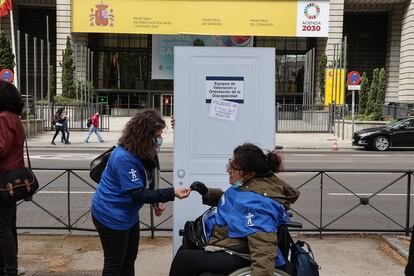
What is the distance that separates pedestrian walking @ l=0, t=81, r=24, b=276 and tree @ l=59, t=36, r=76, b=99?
35.6 metres

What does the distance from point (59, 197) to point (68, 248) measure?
385 cm

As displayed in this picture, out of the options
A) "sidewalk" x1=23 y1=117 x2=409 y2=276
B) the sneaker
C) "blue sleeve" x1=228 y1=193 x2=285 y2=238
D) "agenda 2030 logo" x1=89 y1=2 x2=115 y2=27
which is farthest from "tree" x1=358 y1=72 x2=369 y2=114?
"blue sleeve" x1=228 y1=193 x2=285 y2=238

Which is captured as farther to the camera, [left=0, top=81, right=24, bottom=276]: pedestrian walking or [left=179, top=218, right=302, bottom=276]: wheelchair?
[left=0, top=81, right=24, bottom=276]: pedestrian walking

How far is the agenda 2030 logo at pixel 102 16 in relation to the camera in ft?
125

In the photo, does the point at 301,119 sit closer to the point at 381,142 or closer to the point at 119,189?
the point at 381,142

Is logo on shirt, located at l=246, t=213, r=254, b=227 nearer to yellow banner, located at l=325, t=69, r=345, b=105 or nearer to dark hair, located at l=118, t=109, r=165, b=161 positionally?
dark hair, located at l=118, t=109, r=165, b=161

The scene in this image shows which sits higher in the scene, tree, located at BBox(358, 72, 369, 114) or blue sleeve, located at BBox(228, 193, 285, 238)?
tree, located at BBox(358, 72, 369, 114)

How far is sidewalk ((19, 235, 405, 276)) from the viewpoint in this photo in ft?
16.4

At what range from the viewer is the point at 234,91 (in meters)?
4.40

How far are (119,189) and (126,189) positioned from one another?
11 cm

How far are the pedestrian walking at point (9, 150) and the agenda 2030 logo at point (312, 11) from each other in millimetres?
37496

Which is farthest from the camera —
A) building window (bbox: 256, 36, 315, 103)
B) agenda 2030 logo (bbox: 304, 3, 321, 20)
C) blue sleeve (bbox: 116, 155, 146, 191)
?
building window (bbox: 256, 36, 315, 103)

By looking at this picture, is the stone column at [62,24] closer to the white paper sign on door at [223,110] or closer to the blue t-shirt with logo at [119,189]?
the white paper sign on door at [223,110]

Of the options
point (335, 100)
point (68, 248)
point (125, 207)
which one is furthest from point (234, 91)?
point (335, 100)
